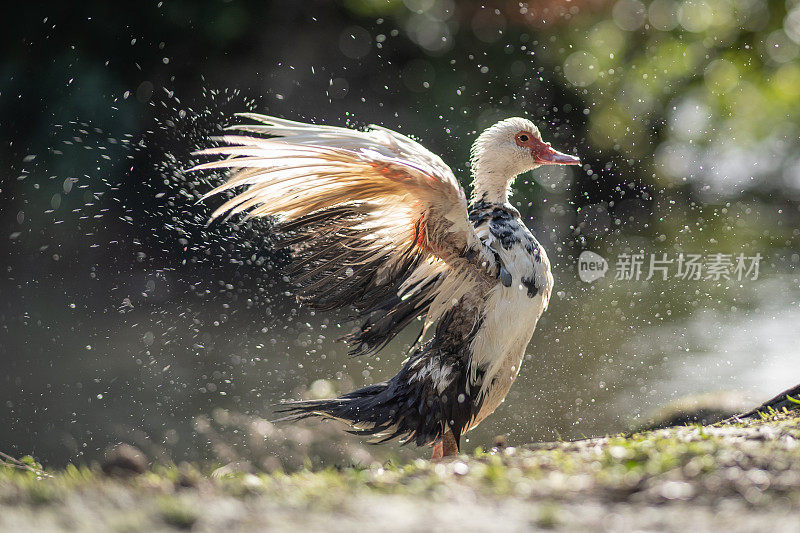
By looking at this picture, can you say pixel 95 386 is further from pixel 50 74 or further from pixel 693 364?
pixel 693 364

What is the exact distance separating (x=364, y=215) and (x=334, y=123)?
6.56m

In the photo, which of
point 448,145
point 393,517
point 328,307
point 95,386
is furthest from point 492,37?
point 393,517

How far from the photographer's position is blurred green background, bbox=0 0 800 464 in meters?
5.63

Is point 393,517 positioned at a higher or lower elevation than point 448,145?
lower

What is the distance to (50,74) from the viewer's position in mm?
8211

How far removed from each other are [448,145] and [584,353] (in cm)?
349

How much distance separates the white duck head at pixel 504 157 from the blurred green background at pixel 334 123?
1.36 metres

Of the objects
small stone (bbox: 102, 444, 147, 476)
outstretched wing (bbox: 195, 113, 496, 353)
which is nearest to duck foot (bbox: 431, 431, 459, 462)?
outstretched wing (bbox: 195, 113, 496, 353)

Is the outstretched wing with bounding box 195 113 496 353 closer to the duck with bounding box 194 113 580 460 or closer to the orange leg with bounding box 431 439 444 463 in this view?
the duck with bounding box 194 113 580 460

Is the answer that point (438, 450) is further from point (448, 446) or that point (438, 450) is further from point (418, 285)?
point (418, 285)

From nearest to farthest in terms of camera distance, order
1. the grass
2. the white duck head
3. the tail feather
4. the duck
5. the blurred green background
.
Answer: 1. the grass
2. the duck
3. the tail feather
4. the white duck head
5. the blurred green background

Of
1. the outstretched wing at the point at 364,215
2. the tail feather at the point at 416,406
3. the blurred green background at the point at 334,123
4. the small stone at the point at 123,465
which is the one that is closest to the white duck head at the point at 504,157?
the outstretched wing at the point at 364,215

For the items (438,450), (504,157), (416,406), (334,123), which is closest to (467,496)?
(416,406)

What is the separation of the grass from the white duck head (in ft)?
5.86
